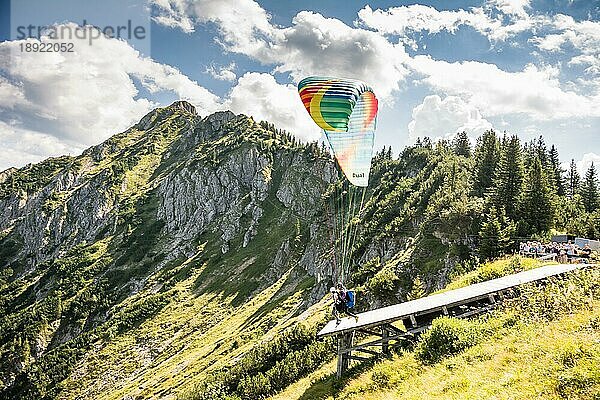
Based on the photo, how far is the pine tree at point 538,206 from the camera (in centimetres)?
4466

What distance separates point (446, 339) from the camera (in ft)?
43.1

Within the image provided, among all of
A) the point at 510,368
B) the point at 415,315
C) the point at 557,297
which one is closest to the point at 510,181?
the point at 557,297

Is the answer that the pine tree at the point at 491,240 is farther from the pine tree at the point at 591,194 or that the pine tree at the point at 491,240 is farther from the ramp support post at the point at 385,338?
the pine tree at the point at 591,194

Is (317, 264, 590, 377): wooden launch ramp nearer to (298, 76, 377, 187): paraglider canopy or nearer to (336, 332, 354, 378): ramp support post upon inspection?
(336, 332, 354, 378): ramp support post

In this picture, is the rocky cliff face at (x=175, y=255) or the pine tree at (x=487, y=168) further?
the rocky cliff face at (x=175, y=255)

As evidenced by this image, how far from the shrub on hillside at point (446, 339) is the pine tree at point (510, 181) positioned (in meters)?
39.4

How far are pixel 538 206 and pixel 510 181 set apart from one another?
6746mm

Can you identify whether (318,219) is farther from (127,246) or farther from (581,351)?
(581,351)

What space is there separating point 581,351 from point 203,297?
122m

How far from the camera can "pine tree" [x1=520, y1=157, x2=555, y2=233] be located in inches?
1758

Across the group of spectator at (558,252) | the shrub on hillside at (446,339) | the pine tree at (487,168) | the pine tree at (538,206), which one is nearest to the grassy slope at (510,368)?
the shrub on hillside at (446,339)

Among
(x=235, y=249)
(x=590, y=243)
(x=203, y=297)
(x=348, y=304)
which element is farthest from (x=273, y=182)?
(x=348, y=304)

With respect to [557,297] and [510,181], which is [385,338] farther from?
[510,181]

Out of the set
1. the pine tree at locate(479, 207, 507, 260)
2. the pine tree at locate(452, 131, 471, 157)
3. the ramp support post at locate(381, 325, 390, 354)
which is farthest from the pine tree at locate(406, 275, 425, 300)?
the pine tree at locate(452, 131, 471, 157)
